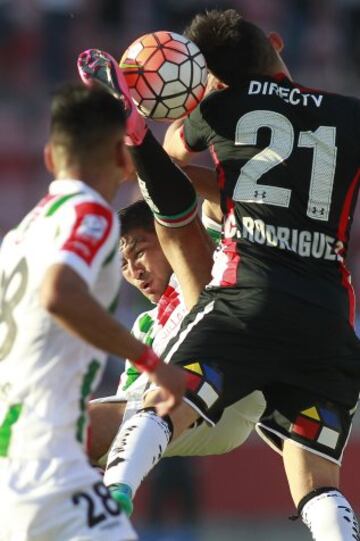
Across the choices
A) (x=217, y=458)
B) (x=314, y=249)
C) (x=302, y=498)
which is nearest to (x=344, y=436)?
(x=302, y=498)

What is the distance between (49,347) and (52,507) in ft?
1.72

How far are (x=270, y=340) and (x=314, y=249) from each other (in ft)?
1.55

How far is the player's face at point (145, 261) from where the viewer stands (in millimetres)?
7605

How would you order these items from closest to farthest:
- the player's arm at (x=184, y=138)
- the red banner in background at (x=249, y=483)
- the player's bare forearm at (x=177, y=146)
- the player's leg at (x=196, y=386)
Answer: the player's leg at (x=196, y=386)
the player's arm at (x=184, y=138)
the player's bare forearm at (x=177, y=146)
the red banner in background at (x=249, y=483)

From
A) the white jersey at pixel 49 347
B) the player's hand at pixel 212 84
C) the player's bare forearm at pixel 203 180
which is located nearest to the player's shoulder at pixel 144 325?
the player's bare forearm at pixel 203 180

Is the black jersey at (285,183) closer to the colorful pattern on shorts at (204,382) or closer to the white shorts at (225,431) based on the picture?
the colorful pattern on shorts at (204,382)

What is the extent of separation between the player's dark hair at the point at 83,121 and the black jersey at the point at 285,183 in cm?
162

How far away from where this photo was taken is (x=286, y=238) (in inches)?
256

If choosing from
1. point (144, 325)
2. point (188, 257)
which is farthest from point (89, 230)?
point (144, 325)

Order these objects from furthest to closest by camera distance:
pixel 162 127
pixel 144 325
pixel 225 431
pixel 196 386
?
pixel 162 127 → pixel 144 325 → pixel 225 431 → pixel 196 386

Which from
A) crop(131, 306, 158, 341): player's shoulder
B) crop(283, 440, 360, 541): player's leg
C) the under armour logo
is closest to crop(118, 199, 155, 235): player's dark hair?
crop(131, 306, 158, 341): player's shoulder

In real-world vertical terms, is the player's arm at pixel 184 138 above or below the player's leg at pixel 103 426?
above

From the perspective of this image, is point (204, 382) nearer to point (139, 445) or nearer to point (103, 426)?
point (139, 445)

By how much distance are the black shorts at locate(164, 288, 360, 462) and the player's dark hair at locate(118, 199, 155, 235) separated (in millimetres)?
1051
